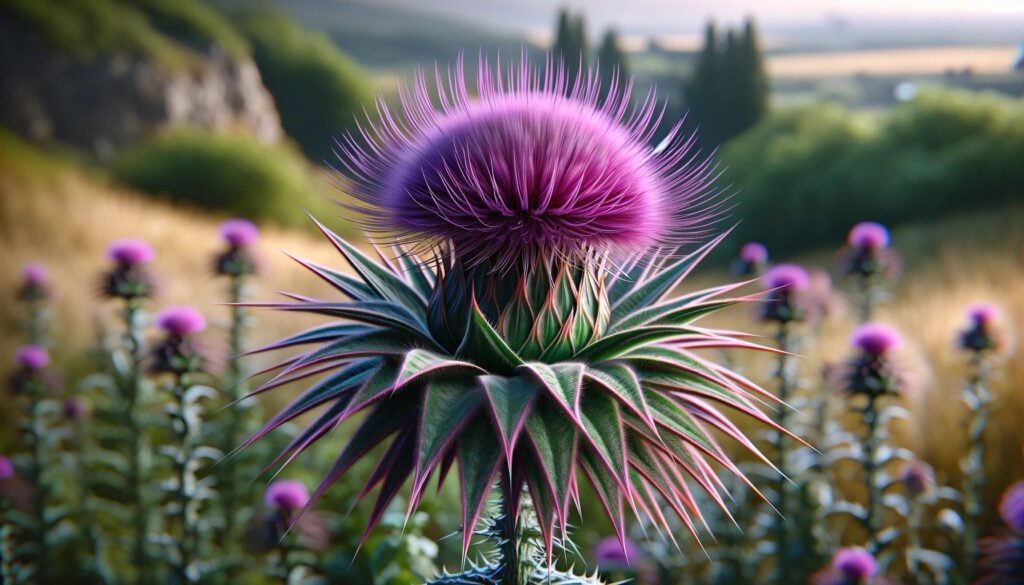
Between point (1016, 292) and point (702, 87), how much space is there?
13.0 feet

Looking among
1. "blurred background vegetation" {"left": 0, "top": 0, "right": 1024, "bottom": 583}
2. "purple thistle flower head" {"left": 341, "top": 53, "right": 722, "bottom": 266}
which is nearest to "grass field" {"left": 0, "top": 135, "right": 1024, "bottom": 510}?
"blurred background vegetation" {"left": 0, "top": 0, "right": 1024, "bottom": 583}

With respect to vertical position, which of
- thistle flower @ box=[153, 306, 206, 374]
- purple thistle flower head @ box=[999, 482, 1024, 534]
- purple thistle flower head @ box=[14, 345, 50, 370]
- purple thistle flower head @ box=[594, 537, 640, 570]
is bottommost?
purple thistle flower head @ box=[594, 537, 640, 570]

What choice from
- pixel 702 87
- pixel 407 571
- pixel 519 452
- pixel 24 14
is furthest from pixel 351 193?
pixel 24 14

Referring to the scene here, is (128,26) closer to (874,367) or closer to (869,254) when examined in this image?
(869,254)

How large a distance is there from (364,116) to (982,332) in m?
6.62

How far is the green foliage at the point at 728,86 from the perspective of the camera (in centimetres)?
812

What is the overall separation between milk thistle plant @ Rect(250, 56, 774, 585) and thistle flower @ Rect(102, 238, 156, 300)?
6.78ft

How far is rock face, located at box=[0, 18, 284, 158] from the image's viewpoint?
10.4 m

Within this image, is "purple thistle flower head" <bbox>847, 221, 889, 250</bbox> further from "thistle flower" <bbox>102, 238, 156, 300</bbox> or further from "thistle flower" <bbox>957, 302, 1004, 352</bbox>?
"thistle flower" <bbox>102, 238, 156, 300</bbox>

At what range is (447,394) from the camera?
145cm

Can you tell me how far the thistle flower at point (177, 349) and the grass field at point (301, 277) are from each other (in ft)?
2.28

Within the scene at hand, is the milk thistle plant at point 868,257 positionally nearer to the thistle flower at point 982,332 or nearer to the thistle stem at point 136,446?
the thistle flower at point 982,332

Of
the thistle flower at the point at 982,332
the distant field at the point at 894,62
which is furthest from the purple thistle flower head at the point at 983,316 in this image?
the distant field at the point at 894,62

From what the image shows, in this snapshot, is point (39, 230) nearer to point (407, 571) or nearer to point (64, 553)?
point (64, 553)
